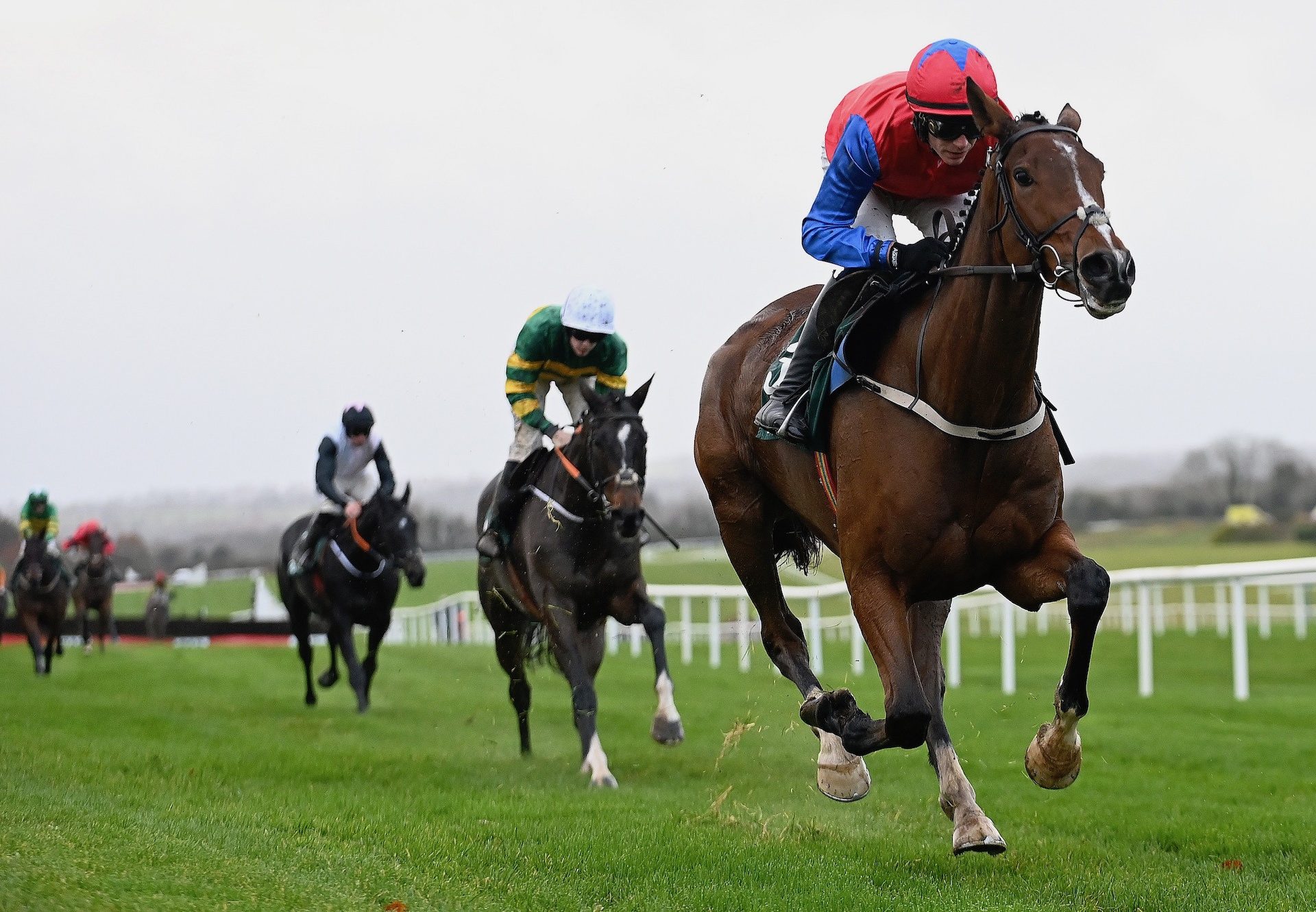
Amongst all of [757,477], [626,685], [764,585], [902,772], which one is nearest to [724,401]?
[757,477]

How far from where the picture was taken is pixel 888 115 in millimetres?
5160

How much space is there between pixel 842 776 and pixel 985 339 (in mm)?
1799

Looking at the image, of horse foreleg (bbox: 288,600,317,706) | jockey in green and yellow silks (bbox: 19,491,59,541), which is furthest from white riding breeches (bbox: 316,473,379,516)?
jockey in green and yellow silks (bbox: 19,491,59,541)

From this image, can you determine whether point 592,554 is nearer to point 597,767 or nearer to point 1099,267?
point 597,767

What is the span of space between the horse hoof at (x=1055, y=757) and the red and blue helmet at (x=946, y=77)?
6.66 feet

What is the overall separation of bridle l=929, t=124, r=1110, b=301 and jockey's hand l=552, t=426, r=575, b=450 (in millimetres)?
4479

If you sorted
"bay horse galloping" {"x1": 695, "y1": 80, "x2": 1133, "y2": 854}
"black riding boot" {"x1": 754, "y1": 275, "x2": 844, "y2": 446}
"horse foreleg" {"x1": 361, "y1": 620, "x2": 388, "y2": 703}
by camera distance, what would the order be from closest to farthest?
"bay horse galloping" {"x1": 695, "y1": 80, "x2": 1133, "y2": 854}, "black riding boot" {"x1": 754, "y1": 275, "x2": 844, "y2": 446}, "horse foreleg" {"x1": 361, "y1": 620, "x2": 388, "y2": 703}

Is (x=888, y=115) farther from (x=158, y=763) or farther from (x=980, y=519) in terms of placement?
(x=158, y=763)

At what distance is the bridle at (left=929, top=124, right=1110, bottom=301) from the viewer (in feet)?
13.3

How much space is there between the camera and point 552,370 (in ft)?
30.4

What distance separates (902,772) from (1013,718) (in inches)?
137

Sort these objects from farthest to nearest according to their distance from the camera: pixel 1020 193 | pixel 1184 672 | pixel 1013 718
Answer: pixel 1184 672 → pixel 1013 718 → pixel 1020 193

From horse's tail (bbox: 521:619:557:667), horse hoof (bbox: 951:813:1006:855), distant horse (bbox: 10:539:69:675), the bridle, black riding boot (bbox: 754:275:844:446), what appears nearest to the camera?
the bridle

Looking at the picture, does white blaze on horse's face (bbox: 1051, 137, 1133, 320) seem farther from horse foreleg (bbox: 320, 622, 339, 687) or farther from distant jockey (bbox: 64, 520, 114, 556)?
distant jockey (bbox: 64, 520, 114, 556)
